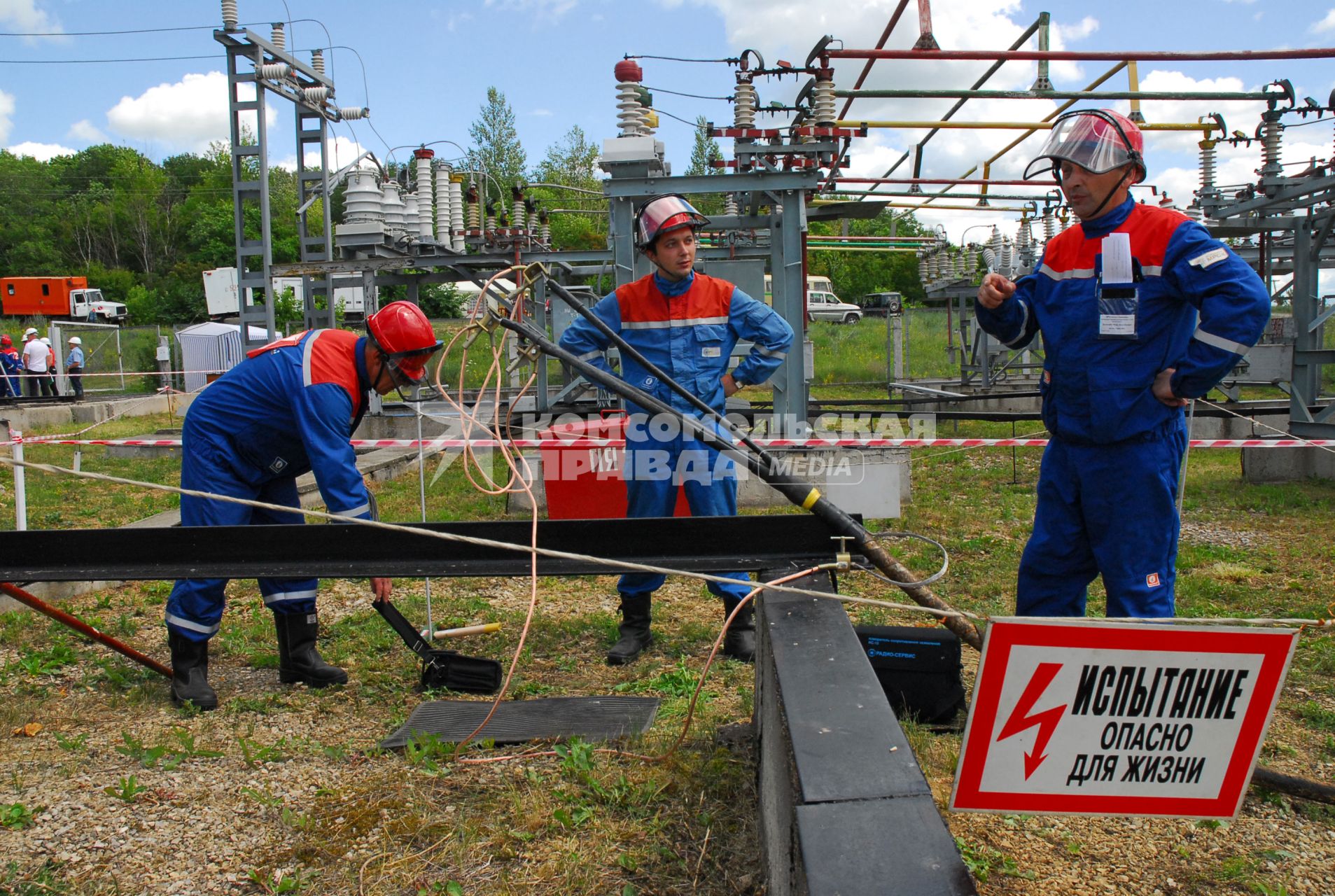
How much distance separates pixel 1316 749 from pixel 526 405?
11586 millimetres

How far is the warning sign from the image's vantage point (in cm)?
185

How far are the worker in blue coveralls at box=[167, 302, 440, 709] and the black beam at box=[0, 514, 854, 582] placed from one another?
44cm

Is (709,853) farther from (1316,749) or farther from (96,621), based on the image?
(96,621)

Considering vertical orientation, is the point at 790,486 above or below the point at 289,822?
above

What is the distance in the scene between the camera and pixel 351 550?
3.10 m

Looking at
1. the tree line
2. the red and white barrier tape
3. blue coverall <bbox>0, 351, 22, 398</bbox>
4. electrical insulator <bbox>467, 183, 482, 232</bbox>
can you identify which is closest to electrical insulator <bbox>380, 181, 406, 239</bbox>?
electrical insulator <bbox>467, 183, 482, 232</bbox>

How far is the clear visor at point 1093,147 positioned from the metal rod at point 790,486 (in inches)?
52.8

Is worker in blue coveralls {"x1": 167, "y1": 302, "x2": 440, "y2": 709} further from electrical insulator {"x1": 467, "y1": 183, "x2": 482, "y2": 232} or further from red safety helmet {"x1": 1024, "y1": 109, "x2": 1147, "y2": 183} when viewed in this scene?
electrical insulator {"x1": 467, "y1": 183, "x2": 482, "y2": 232}

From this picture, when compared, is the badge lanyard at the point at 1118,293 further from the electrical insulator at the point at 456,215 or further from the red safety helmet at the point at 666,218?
the electrical insulator at the point at 456,215

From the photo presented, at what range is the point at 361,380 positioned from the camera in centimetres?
381

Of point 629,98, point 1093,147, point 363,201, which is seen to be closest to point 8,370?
point 363,201

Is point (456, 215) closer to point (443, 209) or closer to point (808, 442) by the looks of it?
point (443, 209)

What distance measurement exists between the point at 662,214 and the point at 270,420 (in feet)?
6.16

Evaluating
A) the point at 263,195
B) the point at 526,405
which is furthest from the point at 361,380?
the point at 526,405
